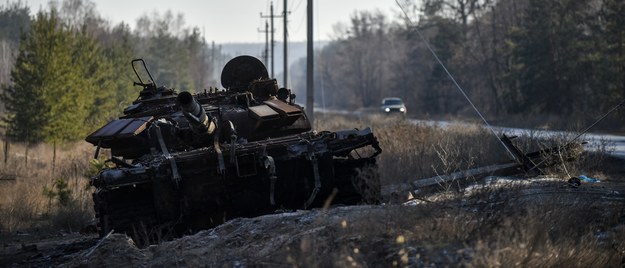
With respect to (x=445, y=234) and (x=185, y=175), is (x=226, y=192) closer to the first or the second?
(x=185, y=175)

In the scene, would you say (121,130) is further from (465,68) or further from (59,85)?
(465,68)

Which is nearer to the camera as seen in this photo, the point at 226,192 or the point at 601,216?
the point at 601,216

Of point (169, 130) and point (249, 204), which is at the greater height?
point (169, 130)

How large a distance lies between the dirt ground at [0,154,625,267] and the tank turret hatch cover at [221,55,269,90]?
16.8 ft

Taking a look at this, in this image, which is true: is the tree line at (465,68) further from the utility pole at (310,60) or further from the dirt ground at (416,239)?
the dirt ground at (416,239)

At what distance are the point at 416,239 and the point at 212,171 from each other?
391 cm

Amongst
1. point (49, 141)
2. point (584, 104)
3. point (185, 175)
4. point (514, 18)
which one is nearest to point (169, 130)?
point (185, 175)

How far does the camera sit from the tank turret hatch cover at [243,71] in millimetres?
13156

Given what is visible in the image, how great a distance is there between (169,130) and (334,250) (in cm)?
518

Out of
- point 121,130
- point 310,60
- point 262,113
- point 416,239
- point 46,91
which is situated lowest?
point 416,239

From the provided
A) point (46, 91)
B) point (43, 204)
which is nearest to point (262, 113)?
point (43, 204)

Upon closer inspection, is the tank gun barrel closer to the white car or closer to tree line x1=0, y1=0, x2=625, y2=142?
tree line x1=0, y1=0, x2=625, y2=142

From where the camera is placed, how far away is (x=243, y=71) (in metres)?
13.2

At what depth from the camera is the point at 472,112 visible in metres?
50.5
